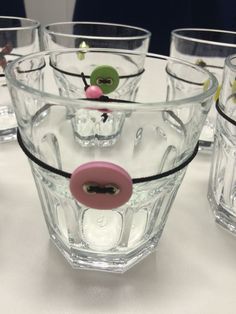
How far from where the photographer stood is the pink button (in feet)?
0.82

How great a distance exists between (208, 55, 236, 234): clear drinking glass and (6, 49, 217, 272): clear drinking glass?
29 millimetres

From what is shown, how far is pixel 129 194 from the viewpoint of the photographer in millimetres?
259

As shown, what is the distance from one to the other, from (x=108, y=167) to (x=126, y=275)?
10 centimetres

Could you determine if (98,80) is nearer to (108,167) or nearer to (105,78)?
(105,78)

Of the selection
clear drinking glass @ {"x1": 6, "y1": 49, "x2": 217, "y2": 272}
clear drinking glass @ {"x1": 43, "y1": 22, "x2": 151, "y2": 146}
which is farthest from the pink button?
clear drinking glass @ {"x1": 43, "y1": 22, "x2": 151, "y2": 146}

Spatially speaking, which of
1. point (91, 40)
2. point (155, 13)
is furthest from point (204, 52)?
point (155, 13)

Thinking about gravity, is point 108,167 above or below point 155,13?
above

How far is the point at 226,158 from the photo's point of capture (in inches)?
15.6

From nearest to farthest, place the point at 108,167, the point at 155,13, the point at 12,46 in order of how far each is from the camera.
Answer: the point at 108,167
the point at 12,46
the point at 155,13

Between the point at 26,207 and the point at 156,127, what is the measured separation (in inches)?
5.6

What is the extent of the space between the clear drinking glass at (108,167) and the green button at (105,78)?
5cm

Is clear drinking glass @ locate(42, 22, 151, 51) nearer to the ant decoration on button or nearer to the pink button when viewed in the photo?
the ant decoration on button

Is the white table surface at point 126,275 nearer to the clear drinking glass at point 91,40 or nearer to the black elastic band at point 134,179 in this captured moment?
the black elastic band at point 134,179

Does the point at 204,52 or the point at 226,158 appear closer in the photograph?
the point at 226,158
